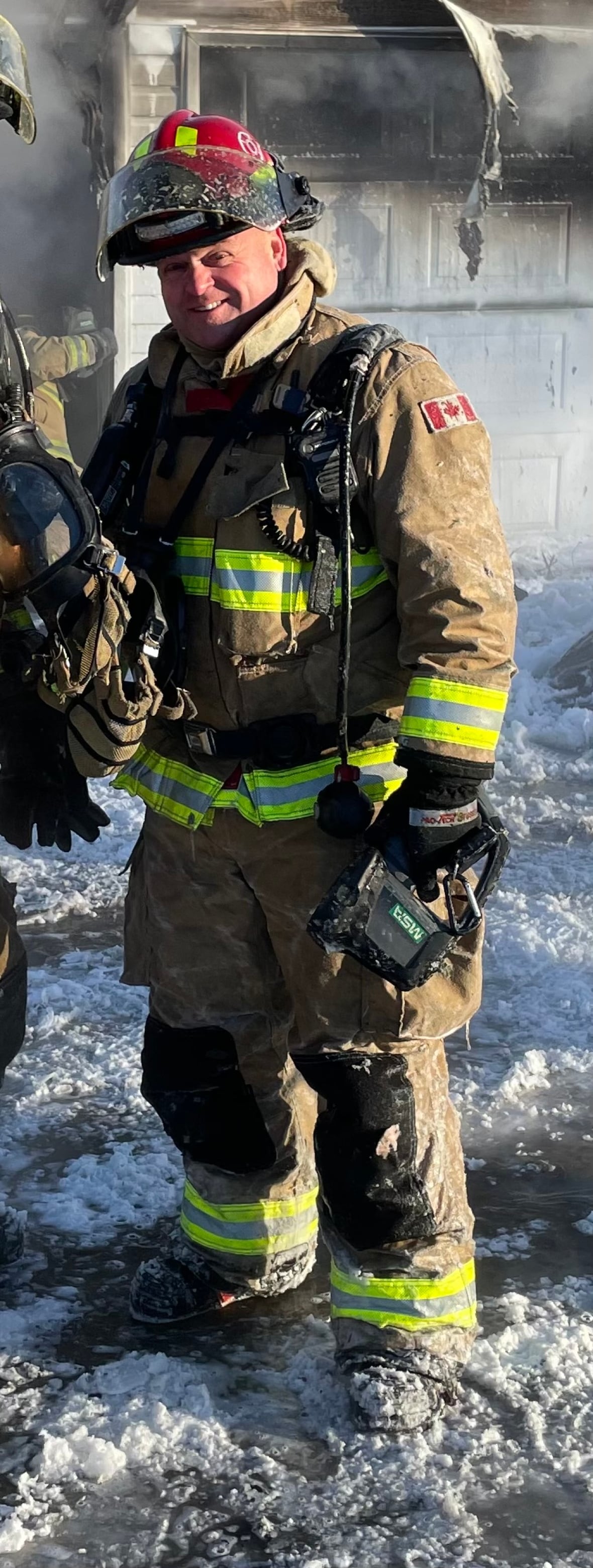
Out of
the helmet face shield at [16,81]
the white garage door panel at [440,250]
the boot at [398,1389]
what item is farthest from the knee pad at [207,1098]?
the white garage door panel at [440,250]

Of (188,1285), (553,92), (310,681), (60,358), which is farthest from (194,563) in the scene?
(553,92)

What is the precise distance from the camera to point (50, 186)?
10188 mm

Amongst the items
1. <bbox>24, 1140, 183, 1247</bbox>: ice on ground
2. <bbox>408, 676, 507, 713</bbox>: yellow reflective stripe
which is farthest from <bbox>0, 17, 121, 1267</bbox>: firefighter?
<bbox>408, 676, 507, 713</bbox>: yellow reflective stripe

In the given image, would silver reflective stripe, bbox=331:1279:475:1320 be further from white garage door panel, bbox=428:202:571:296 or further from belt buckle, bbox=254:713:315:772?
white garage door panel, bbox=428:202:571:296

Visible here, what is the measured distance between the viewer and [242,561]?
2.53m

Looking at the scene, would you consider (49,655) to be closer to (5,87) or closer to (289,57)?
(5,87)

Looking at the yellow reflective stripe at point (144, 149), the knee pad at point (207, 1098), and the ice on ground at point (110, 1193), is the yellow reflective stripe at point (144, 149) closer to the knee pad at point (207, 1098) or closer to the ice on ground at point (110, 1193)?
the knee pad at point (207, 1098)

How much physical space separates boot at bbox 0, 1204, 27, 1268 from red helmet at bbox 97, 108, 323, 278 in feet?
6.11

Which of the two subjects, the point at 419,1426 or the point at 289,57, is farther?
the point at 289,57

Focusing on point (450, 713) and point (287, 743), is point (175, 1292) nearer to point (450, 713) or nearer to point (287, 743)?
point (287, 743)

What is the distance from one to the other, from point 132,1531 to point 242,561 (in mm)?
1530

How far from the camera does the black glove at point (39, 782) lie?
118 inches

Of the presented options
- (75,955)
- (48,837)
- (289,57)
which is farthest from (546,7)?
Result: (48,837)

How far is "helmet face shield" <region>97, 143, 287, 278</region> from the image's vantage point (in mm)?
2436
